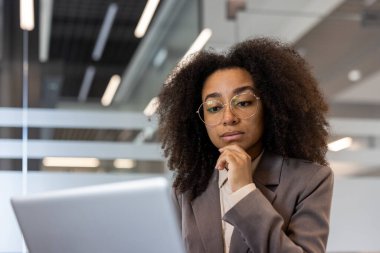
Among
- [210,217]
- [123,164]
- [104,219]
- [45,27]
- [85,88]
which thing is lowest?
[104,219]

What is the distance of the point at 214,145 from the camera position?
63.7 inches

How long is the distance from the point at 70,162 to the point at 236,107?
2181mm

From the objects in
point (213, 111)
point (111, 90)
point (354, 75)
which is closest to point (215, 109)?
point (213, 111)

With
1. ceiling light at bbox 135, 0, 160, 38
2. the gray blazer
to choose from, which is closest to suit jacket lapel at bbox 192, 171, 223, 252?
the gray blazer

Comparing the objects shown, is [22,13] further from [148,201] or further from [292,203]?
[148,201]

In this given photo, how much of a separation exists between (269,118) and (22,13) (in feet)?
8.33

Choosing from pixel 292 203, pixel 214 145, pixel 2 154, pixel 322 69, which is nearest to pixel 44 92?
pixel 2 154

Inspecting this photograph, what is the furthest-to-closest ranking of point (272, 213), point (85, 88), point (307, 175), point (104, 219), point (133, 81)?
point (133, 81), point (85, 88), point (307, 175), point (272, 213), point (104, 219)

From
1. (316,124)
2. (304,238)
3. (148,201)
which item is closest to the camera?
(148,201)

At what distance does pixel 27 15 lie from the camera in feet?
12.2

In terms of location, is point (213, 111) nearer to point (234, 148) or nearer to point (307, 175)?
point (234, 148)

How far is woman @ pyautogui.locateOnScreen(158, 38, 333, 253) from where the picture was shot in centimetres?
134

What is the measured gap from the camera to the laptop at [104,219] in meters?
0.98

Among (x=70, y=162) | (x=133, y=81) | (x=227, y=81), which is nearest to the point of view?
(x=227, y=81)
